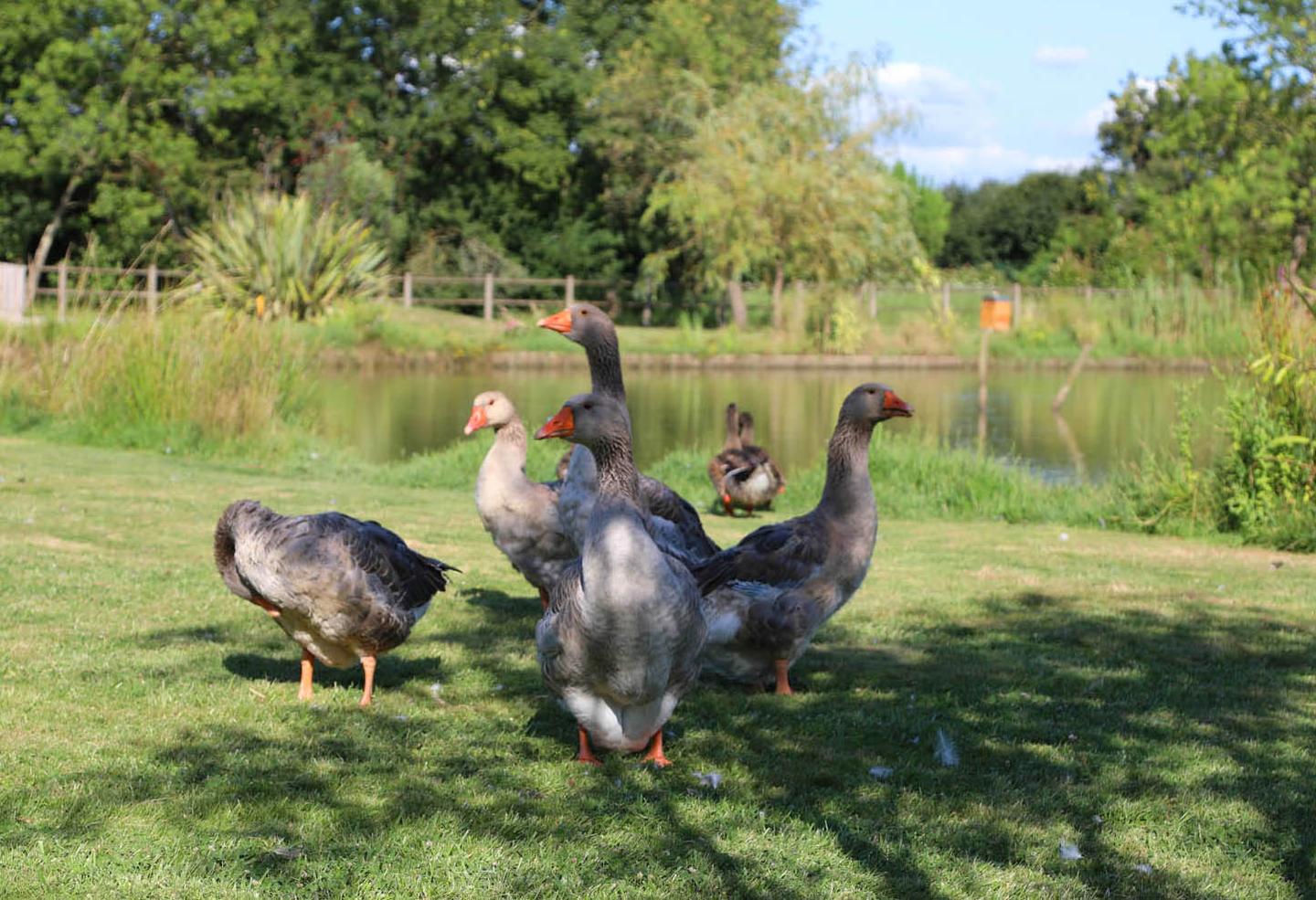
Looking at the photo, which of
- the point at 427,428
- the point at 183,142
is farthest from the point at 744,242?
the point at 427,428

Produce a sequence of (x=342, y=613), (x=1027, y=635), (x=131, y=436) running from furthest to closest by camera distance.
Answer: (x=131, y=436)
(x=1027, y=635)
(x=342, y=613)

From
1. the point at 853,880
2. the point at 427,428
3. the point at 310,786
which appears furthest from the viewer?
the point at 427,428

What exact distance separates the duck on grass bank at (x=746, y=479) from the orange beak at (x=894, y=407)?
7.67 meters

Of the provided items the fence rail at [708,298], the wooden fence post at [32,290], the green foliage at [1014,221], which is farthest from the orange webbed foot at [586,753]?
the green foliage at [1014,221]

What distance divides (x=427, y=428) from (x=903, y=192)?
29273 millimetres

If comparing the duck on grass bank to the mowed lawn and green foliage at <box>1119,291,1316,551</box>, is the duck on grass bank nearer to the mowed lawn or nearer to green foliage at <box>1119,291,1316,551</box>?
green foliage at <box>1119,291,1316,551</box>

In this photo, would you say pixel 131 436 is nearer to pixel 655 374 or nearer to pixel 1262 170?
pixel 655 374

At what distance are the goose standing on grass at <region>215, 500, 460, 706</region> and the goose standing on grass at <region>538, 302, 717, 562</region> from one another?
159 centimetres

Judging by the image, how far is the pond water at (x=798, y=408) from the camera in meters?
22.7

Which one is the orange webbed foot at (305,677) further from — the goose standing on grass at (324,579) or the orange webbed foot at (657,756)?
the orange webbed foot at (657,756)

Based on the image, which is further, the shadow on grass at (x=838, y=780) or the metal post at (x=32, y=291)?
the metal post at (x=32, y=291)

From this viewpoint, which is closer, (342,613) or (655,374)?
(342,613)

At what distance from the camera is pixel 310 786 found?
5.61m

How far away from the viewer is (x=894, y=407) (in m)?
7.92
